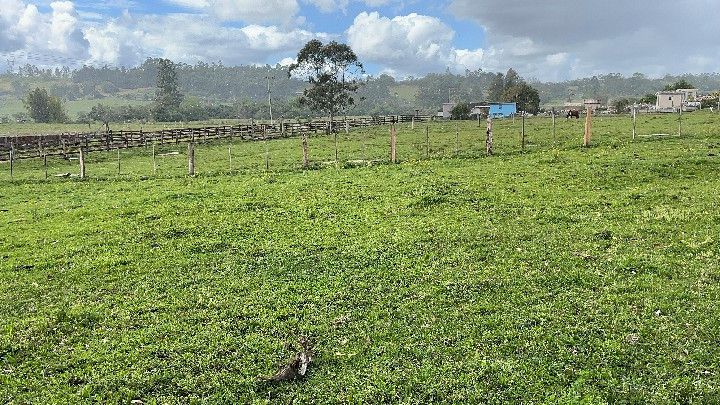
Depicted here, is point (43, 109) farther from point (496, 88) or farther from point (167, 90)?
point (496, 88)

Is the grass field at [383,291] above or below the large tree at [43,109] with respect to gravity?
below

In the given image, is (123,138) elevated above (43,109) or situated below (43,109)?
below

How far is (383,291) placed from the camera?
11.6m

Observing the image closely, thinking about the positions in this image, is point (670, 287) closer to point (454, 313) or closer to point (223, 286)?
point (454, 313)

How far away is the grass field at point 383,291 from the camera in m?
8.35

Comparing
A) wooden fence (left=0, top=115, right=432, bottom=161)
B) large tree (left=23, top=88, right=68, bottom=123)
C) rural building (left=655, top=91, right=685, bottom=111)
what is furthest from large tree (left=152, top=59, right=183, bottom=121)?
rural building (left=655, top=91, right=685, bottom=111)

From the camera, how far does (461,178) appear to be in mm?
22812

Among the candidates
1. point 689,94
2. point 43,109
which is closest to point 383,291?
point 689,94

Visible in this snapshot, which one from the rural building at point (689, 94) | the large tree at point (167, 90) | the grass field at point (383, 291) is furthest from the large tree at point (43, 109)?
the rural building at point (689, 94)

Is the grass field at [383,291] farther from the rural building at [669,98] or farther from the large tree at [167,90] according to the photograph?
the large tree at [167,90]

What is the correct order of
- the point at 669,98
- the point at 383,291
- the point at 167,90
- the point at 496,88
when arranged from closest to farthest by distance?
the point at 383,291 → the point at 669,98 → the point at 167,90 → the point at 496,88

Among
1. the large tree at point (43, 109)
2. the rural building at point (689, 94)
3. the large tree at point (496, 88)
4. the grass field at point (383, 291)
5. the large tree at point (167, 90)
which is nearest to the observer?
the grass field at point (383, 291)

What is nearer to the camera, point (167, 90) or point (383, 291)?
point (383, 291)

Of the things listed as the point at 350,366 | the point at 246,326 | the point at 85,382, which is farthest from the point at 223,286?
the point at 350,366
